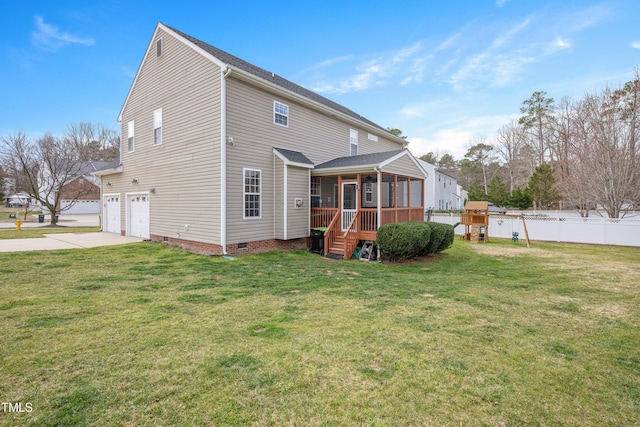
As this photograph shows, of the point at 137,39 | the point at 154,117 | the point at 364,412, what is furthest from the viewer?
the point at 137,39

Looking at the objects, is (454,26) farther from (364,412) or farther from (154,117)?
(364,412)

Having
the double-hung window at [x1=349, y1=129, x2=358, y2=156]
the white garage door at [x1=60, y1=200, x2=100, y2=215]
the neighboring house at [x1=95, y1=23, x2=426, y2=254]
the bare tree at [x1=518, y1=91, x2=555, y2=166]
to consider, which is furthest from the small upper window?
the white garage door at [x1=60, y1=200, x2=100, y2=215]

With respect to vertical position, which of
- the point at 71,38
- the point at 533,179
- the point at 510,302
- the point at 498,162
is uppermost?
the point at 71,38

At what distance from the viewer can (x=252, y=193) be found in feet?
34.0

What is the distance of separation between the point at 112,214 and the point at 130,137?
4525mm

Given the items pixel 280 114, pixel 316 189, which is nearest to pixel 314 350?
pixel 316 189

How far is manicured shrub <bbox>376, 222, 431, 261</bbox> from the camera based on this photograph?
356 inches

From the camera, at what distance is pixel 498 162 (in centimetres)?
4659

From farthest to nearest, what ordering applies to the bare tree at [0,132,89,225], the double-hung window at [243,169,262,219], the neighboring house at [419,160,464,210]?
the neighboring house at [419,160,464,210] → the bare tree at [0,132,89,225] → the double-hung window at [243,169,262,219]

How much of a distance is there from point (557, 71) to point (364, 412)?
23.3m

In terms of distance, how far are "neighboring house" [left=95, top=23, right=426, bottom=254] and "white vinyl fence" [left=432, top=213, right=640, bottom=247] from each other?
23.0ft

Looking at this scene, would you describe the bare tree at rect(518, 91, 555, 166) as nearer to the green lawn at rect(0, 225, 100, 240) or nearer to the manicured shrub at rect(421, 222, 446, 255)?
the manicured shrub at rect(421, 222, 446, 255)

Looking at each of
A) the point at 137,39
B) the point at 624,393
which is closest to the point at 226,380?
the point at 624,393

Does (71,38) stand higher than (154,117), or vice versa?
(71,38)
